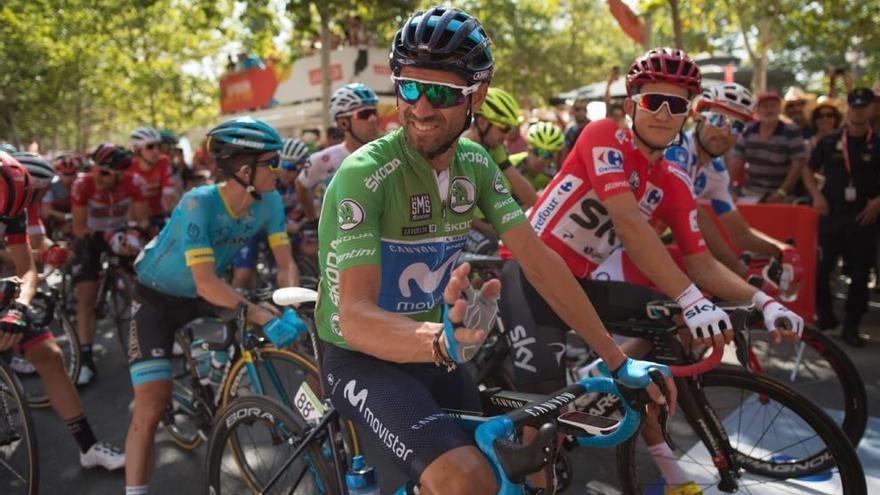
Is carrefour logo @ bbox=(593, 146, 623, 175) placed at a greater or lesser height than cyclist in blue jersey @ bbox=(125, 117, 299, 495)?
greater

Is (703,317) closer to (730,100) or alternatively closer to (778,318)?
(778,318)

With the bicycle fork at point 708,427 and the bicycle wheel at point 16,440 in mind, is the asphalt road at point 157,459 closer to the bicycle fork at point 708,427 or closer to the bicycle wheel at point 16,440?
the bicycle wheel at point 16,440

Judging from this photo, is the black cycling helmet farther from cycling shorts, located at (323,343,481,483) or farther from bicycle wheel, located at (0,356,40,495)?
bicycle wheel, located at (0,356,40,495)

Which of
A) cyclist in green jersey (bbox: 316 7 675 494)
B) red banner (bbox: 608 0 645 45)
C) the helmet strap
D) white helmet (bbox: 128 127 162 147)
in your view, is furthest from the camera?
white helmet (bbox: 128 127 162 147)

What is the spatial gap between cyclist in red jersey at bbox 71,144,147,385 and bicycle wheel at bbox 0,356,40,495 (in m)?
2.60

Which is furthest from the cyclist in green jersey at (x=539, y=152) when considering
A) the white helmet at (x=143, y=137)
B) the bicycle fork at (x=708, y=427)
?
the white helmet at (x=143, y=137)

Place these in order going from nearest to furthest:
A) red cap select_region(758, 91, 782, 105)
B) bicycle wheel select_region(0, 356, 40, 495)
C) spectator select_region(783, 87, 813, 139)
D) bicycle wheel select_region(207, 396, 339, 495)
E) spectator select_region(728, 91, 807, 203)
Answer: bicycle wheel select_region(207, 396, 339, 495) → bicycle wheel select_region(0, 356, 40, 495) → red cap select_region(758, 91, 782, 105) → spectator select_region(728, 91, 807, 203) → spectator select_region(783, 87, 813, 139)

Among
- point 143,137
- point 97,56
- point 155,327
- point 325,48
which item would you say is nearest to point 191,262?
point 155,327

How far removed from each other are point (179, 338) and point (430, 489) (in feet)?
8.91

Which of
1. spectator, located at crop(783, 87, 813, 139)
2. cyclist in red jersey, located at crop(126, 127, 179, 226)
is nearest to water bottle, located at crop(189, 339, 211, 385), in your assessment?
cyclist in red jersey, located at crop(126, 127, 179, 226)

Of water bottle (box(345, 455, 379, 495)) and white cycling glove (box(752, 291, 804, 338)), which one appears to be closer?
water bottle (box(345, 455, 379, 495))

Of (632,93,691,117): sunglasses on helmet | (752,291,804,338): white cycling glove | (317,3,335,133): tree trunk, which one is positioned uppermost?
(317,3,335,133): tree trunk

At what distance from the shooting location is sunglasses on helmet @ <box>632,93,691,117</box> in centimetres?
304

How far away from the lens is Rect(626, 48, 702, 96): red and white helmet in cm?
304
